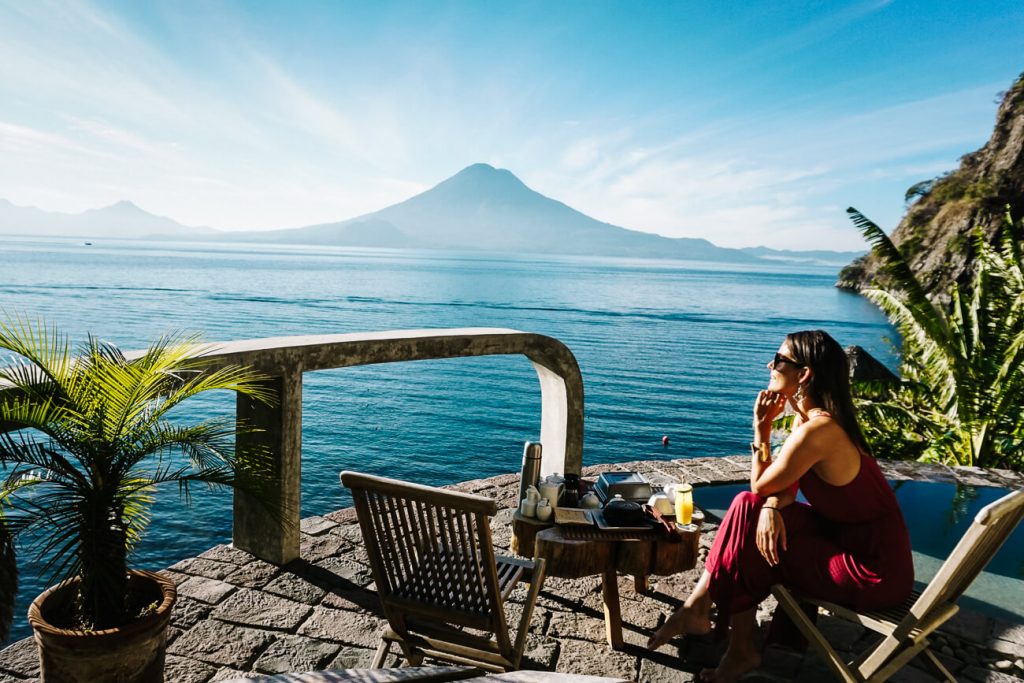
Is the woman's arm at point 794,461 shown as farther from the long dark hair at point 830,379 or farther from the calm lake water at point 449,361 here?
the calm lake water at point 449,361

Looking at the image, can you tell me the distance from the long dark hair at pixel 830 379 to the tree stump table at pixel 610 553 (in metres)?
1.03

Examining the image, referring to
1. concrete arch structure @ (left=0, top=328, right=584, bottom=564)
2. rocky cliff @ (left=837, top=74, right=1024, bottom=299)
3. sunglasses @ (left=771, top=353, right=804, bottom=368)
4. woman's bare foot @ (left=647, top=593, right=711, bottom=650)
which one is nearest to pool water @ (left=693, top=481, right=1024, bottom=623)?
woman's bare foot @ (left=647, top=593, right=711, bottom=650)

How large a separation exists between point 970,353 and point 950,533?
15.2 ft

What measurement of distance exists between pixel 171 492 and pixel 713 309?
63.6 metres

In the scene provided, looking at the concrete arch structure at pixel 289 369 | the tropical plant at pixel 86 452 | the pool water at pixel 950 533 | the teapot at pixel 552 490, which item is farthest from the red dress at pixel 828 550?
the tropical plant at pixel 86 452

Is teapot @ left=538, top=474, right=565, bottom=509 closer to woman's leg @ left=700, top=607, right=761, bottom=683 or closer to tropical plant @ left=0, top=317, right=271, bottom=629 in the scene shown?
woman's leg @ left=700, top=607, right=761, bottom=683

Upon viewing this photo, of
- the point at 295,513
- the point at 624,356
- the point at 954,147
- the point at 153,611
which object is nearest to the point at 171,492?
the point at 295,513

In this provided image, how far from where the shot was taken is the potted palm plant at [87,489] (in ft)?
8.00

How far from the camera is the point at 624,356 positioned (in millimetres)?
37812

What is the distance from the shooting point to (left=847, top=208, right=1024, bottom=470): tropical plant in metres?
8.54

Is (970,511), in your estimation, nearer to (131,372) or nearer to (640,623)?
(640,623)

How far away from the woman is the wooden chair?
1091 mm

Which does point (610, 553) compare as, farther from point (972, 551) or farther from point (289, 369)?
point (289, 369)

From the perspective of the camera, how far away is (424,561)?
285 centimetres
